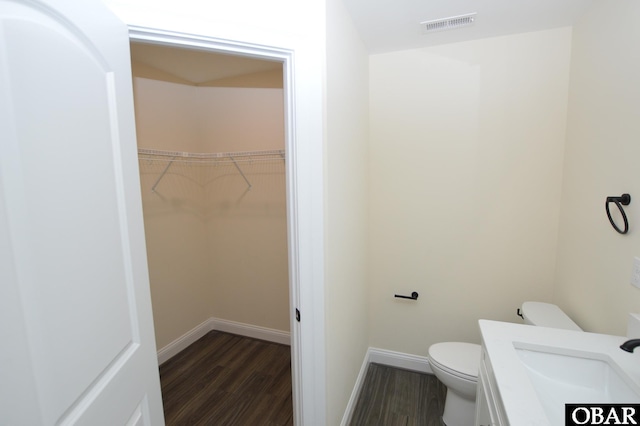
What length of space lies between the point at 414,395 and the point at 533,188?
1648mm

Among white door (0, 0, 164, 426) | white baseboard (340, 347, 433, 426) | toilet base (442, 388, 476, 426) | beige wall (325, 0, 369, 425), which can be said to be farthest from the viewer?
white baseboard (340, 347, 433, 426)

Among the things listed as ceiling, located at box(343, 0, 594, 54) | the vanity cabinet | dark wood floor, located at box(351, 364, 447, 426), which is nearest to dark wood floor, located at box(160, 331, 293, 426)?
dark wood floor, located at box(351, 364, 447, 426)

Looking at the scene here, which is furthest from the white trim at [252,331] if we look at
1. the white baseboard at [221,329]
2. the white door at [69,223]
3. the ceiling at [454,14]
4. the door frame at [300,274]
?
the ceiling at [454,14]

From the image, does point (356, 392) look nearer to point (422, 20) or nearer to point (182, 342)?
point (182, 342)

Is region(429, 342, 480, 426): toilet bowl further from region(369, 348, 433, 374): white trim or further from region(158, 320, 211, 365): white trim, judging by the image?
region(158, 320, 211, 365): white trim

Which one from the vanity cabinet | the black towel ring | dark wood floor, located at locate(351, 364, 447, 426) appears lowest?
dark wood floor, located at locate(351, 364, 447, 426)

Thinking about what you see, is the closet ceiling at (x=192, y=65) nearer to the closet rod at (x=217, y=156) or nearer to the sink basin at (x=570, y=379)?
the closet rod at (x=217, y=156)

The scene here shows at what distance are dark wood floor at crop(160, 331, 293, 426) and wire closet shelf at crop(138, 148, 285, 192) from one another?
4.85 ft

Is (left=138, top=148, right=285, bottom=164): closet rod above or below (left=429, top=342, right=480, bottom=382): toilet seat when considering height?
above

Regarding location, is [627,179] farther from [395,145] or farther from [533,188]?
[395,145]

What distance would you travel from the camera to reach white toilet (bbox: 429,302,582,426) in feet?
5.58

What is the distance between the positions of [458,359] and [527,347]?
73 cm

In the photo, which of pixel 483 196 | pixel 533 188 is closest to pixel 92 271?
pixel 483 196

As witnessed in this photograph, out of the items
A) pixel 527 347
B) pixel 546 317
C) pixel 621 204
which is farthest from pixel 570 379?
pixel 621 204
